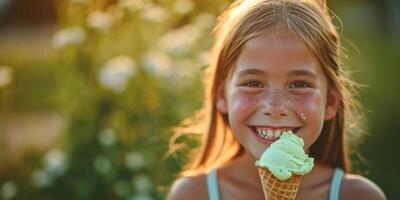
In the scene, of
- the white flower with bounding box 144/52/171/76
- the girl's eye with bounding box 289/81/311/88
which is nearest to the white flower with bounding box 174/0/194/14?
the white flower with bounding box 144/52/171/76

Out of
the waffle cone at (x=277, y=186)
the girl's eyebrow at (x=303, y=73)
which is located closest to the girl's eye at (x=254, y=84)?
the girl's eyebrow at (x=303, y=73)

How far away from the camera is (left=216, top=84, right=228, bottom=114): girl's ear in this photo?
3178 mm

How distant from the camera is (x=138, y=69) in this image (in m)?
4.77

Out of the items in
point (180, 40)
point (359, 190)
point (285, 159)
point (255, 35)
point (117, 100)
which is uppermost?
point (180, 40)

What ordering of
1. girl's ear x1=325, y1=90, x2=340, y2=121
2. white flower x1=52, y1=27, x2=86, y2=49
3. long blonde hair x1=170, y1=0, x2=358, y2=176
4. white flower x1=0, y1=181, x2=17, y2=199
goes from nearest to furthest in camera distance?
long blonde hair x1=170, y1=0, x2=358, y2=176
girl's ear x1=325, y1=90, x2=340, y2=121
white flower x1=52, y1=27, x2=86, y2=49
white flower x1=0, y1=181, x2=17, y2=199

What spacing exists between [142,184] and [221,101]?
1.51 m

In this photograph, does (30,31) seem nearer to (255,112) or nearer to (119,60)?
(119,60)

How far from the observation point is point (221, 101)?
10.5 feet

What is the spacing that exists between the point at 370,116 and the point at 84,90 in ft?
9.04

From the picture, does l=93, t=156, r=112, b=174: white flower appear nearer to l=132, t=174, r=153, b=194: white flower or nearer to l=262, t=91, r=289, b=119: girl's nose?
l=132, t=174, r=153, b=194: white flower

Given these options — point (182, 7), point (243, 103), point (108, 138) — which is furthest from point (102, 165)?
point (243, 103)

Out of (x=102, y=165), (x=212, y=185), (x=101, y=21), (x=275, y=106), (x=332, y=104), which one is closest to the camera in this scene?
(x=275, y=106)

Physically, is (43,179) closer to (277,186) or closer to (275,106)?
(275,106)

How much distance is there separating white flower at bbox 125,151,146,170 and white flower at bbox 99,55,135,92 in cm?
35
